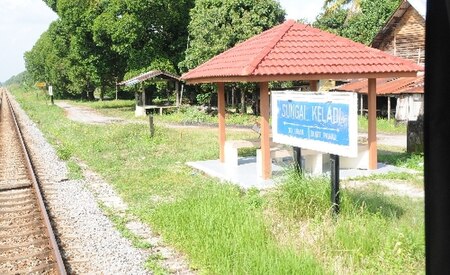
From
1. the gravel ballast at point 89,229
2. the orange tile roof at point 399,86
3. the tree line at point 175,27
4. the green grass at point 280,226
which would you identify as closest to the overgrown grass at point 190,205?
the green grass at point 280,226

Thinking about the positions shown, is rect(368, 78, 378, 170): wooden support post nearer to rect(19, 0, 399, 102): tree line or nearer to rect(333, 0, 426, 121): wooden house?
rect(333, 0, 426, 121): wooden house

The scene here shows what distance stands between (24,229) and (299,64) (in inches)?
257

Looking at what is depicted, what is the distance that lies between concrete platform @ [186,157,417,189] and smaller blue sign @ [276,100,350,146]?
143cm

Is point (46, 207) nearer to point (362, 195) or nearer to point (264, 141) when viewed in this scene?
point (264, 141)

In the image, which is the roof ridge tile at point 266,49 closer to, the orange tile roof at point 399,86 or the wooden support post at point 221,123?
the wooden support post at point 221,123

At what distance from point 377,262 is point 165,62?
30.0 m

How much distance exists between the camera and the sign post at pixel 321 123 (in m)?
7.11

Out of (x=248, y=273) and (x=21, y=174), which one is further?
(x=21, y=174)

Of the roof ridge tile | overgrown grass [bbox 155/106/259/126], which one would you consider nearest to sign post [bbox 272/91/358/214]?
the roof ridge tile

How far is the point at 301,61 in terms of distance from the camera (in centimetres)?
1090

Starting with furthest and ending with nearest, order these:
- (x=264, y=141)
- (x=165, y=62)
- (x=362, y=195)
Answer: (x=165, y=62), (x=264, y=141), (x=362, y=195)

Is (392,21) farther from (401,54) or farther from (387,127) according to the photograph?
(387,127)

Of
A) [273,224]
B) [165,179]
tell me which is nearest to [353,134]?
[273,224]

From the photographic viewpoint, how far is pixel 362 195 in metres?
8.84
